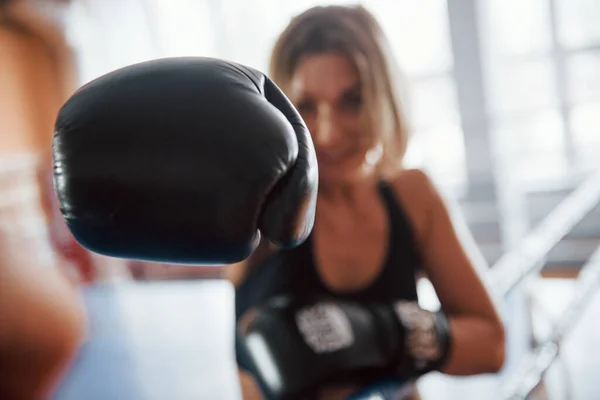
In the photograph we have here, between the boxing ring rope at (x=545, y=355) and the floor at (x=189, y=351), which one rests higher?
the boxing ring rope at (x=545, y=355)

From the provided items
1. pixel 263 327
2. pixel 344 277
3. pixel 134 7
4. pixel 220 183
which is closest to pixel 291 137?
pixel 220 183

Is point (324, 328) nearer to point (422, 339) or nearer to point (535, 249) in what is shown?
point (422, 339)

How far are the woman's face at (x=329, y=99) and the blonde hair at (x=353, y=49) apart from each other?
0.01m

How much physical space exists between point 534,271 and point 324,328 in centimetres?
47

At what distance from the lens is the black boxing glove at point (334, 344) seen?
1.79 feet

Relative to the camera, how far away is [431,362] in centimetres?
59

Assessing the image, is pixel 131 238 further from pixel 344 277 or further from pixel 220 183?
pixel 344 277

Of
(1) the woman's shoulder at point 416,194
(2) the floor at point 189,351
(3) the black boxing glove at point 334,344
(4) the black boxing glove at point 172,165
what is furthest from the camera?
(2) the floor at point 189,351

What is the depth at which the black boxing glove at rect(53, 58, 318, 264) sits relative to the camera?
246 mm

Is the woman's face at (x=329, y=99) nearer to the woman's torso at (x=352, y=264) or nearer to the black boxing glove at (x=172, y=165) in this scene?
the woman's torso at (x=352, y=264)

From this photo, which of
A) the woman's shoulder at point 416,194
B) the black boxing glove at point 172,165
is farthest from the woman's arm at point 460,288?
the black boxing glove at point 172,165

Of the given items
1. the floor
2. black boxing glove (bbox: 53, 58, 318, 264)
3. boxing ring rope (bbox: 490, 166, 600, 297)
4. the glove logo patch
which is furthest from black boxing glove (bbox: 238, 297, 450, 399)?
the floor

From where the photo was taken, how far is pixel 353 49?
640 millimetres

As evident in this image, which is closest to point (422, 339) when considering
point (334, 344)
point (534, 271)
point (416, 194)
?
point (334, 344)
